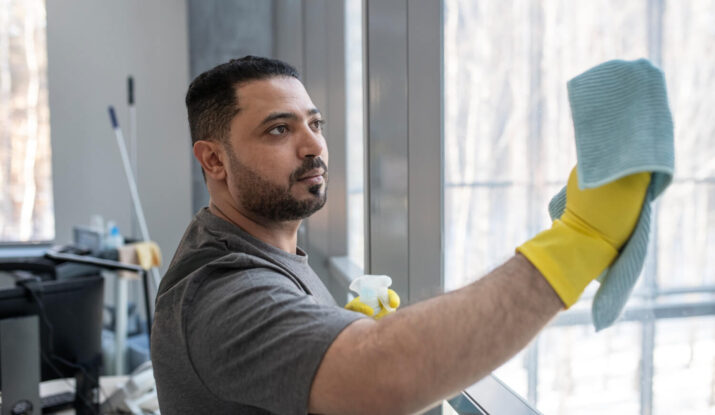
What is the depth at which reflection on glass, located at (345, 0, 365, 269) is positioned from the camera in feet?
7.44

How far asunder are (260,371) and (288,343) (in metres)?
0.05

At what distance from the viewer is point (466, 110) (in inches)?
47.0

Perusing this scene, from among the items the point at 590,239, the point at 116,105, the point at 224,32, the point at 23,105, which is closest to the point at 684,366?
the point at 590,239

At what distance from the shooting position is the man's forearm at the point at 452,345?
21.2 inches

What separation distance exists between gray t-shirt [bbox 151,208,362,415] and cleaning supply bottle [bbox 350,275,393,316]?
93 millimetres

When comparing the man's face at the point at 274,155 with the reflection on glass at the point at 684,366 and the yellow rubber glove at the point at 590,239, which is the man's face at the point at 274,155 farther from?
the reflection on glass at the point at 684,366

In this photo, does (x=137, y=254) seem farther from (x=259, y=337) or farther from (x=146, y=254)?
(x=259, y=337)

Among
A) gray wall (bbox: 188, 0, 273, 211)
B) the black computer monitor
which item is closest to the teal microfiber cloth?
the black computer monitor

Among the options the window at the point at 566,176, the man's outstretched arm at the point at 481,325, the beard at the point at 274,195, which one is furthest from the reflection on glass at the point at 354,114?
the man's outstretched arm at the point at 481,325

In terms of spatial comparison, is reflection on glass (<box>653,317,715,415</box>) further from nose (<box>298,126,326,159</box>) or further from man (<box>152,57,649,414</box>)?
nose (<box>298,126,326,159</box>)

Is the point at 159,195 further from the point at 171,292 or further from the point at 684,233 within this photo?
the point at 684,233

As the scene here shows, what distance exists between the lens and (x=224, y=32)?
354 cm

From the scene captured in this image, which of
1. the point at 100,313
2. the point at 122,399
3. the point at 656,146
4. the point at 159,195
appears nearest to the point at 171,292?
the point at 656,146

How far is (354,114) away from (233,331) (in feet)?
5.87
